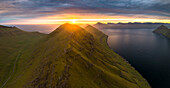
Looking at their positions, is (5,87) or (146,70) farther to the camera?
(146,70)

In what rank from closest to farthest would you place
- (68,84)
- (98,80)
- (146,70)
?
(68,84) < (98,80) < (146,70)

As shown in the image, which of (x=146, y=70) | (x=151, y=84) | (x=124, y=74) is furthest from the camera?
(x=146, y=70)

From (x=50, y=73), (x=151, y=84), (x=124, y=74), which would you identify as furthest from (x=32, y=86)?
(x=151, y=84)

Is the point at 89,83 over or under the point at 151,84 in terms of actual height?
over

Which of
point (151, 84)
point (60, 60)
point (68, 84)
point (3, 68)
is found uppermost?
point (60, 60)

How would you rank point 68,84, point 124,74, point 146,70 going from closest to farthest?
point 68,84 < point 124,74 < point 146,70

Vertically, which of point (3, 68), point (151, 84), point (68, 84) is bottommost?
point (151, 84)

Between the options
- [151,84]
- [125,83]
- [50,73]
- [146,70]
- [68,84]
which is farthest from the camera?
[146,70]

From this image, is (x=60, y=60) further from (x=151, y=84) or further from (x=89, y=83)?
(x=151, y=84)

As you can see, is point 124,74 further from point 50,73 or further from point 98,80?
point 50,73

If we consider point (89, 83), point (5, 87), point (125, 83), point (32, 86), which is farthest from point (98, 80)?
point (5, 87)
